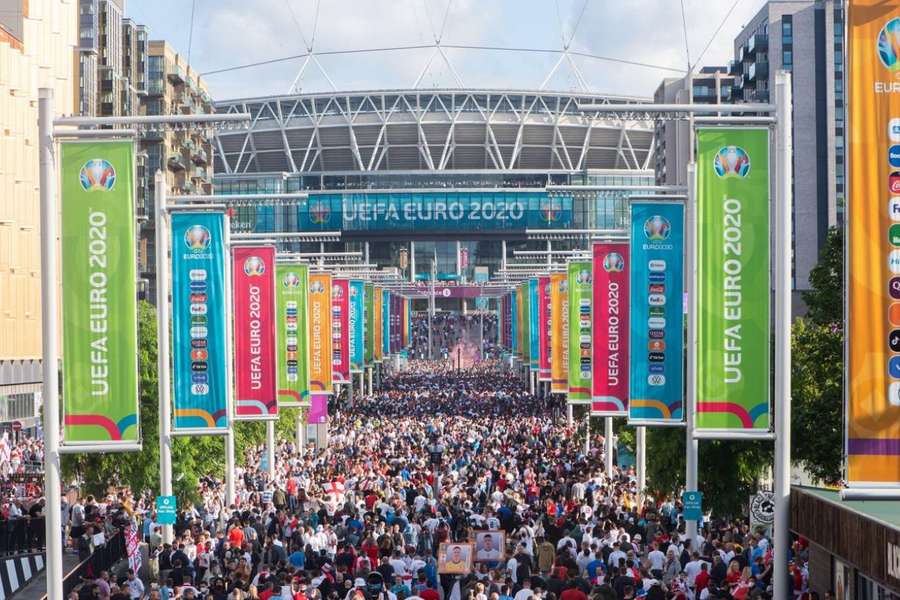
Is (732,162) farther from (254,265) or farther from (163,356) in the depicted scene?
(254,265)

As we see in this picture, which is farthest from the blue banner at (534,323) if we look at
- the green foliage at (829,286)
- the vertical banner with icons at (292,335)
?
the green foliage at (829,286)

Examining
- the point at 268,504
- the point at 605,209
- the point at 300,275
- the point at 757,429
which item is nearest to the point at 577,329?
the point at 300,275

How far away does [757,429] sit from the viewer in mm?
18891

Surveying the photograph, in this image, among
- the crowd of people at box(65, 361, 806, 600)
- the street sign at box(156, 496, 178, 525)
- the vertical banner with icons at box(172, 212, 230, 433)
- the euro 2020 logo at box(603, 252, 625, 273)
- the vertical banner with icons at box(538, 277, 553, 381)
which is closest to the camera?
the crowd of people at box(65, 361, 806, 600)

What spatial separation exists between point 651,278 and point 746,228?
8186mm

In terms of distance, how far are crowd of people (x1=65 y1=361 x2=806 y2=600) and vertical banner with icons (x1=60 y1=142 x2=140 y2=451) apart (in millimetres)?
2858

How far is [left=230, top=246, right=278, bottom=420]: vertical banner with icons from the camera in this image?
32031 mm

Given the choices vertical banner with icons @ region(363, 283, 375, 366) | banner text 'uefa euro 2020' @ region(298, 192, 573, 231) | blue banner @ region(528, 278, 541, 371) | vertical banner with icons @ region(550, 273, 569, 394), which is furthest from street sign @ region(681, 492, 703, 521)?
banner text 'uefa euro 2020' @ region(298, 192, 573, 231)

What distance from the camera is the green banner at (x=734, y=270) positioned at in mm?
18641

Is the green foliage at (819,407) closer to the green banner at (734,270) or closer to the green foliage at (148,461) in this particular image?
the green banner at (734,270)

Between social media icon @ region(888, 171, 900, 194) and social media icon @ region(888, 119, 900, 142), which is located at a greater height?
social media icon @ region(888, 119, 900, 142)

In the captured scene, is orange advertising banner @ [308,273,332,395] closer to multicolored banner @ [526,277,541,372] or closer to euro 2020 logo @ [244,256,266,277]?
euro 2020 logo @ [244,256,266,277]

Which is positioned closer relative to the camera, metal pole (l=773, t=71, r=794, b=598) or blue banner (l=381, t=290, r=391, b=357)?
metal pole (l=773, t=71, r=794, b=598)

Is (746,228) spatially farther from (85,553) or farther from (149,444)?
(149,444)
